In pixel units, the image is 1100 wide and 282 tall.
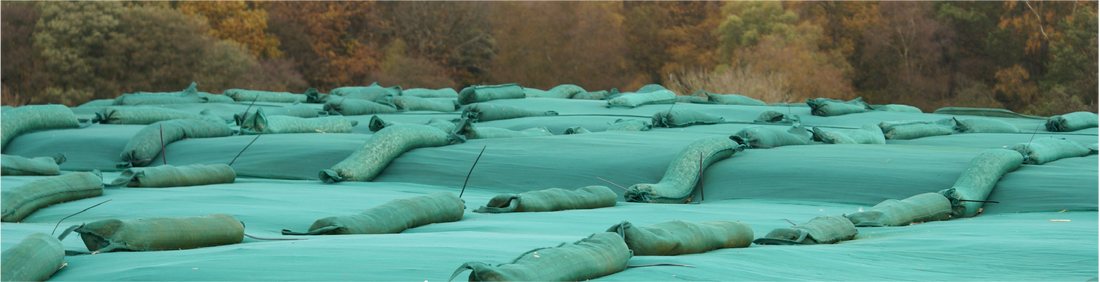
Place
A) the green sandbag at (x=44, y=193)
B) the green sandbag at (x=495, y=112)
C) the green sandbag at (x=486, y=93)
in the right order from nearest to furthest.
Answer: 1. the green sandbag at (x=44, y=193)
2. the green sandbag at (x=495, y=112)
3. the green sandbag at (x=486, y=93)

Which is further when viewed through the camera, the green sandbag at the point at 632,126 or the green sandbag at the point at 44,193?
the green sandbag at the point at 632,126

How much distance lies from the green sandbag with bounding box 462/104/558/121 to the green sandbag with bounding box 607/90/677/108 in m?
1.18

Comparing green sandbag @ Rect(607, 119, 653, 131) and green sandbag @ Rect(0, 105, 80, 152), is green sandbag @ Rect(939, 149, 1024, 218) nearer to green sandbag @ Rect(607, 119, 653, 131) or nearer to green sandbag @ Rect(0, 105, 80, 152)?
green sandbag @ Rect(607, 119, 653, 131)

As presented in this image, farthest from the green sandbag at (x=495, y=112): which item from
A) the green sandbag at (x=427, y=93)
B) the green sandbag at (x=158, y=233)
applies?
the green sandbag at (x=158, y=233)

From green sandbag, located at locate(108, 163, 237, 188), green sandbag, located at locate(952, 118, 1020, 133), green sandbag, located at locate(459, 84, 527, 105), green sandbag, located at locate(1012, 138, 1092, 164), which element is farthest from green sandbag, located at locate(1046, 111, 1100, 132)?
green sandbag, located at locate(108, 163, 237, 188)

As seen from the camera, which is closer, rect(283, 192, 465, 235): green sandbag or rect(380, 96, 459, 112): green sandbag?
rect(283, 192, 465, 235): green sandbag

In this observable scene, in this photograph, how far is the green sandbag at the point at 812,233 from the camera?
2639mm

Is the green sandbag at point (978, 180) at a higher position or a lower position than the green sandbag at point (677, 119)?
higher

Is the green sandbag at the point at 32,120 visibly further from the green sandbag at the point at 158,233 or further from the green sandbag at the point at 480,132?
the green sandbag at the point at 158,233

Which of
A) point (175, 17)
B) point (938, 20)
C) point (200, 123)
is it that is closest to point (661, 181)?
point (200, 123)

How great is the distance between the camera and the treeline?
76.3ft

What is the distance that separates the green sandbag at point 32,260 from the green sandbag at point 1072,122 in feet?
24.2

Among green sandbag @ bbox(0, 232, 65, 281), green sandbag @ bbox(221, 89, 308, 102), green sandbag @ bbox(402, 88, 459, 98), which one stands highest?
green sandbag @ bbox(0, 232, 65, 281)

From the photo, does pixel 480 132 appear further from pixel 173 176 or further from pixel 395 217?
pixel 395 217
